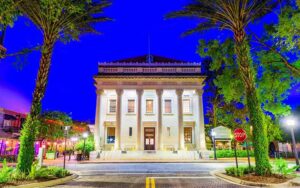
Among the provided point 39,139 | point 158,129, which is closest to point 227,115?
point 158,129

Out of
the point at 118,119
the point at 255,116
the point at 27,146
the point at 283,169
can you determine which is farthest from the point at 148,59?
the point at 283,169

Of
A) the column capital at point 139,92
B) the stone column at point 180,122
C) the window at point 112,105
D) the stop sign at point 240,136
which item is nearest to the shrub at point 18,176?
the stop sign at point 240,136

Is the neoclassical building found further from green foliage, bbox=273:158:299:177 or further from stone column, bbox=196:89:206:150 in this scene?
green foliage, bbox=273:158:299:177

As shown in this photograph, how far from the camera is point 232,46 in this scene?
48.3 ft

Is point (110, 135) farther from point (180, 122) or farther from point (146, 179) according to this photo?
point (146, 179)

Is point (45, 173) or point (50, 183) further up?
point (45, 173)

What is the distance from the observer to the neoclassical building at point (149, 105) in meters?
33.0

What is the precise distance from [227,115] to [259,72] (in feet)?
65.3

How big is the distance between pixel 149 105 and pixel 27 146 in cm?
2553

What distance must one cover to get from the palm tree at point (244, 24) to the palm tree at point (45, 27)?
5.55 m

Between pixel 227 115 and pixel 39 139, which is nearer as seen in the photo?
pixel 39 139

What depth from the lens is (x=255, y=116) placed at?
11.2m

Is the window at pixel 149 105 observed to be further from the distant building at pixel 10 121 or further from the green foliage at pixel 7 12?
the green foliage at pixel 7 12

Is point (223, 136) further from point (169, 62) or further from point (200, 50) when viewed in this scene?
point (200, 50)
